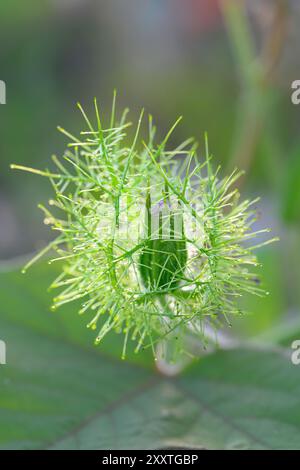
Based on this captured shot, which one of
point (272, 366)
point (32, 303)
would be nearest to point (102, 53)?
point (32, 303)

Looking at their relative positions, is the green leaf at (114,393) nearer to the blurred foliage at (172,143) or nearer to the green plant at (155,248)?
the blurred foliage at (172,143)

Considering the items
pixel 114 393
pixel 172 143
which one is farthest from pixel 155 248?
pixel 172 143

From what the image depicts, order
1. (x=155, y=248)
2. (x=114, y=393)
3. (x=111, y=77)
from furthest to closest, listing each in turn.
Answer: (x=111, y=77) → (x=114, y=393) → (x=155, y=248)

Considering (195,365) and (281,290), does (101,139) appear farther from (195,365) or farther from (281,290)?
(281,290)

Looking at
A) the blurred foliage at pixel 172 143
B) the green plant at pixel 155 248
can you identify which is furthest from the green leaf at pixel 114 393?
the green plant at pixel 155 248

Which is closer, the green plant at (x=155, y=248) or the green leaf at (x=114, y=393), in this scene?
the green plant at (x=155, y=248)

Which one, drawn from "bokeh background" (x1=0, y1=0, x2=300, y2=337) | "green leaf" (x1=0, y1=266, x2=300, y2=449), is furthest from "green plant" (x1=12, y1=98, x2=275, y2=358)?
"bokeh background" (x1=0, y1=0, x2=300, y2=337)

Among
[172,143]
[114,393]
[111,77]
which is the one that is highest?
[111,77]

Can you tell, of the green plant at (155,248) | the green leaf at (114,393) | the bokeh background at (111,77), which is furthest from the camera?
the bokeh background at (111,77)

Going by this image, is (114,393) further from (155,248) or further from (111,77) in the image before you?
(111,77)
